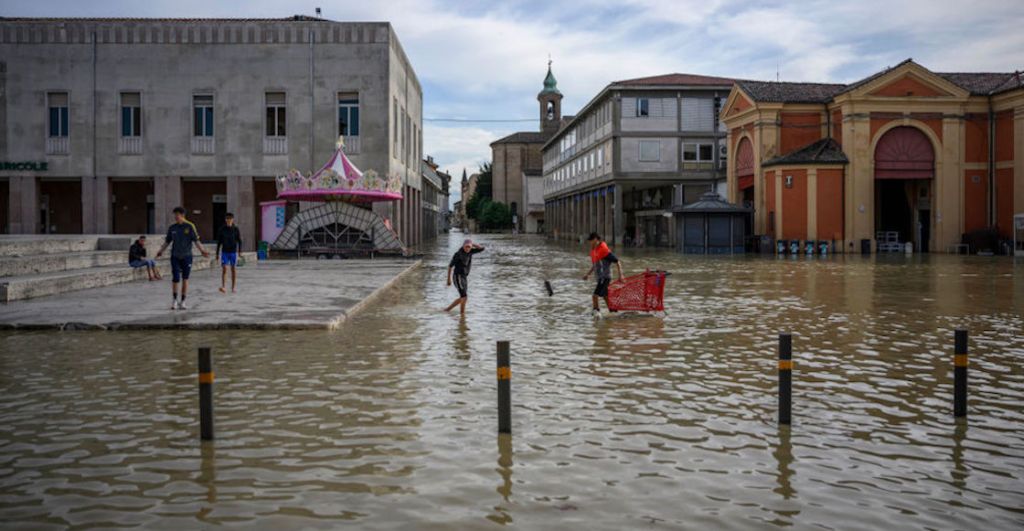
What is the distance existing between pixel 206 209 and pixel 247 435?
36707 millimetres

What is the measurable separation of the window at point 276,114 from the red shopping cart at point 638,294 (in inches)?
1028

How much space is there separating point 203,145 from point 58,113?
20.3 ft

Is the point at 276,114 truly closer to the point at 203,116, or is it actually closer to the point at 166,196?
the point at 203,116

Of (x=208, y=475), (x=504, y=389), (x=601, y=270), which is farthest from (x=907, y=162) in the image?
(x=208, y=475)

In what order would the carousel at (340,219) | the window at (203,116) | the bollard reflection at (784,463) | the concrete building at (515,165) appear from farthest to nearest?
the concrete building at (515,165), the window at (203,116), the carousel at (340,219), the bollard reflection at (784,463)

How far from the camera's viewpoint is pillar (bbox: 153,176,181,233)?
123 ft

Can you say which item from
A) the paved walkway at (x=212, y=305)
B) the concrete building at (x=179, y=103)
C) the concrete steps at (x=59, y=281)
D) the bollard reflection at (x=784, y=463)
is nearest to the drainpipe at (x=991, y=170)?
the concrete building at (x=179, y=103)

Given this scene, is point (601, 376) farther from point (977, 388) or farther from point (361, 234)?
point (361, 234)

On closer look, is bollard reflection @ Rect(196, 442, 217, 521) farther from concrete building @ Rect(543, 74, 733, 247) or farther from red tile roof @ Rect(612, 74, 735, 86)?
red tile roof @ Rect(612, 74, 735, 86)

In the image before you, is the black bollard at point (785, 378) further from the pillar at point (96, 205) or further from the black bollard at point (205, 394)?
the pillar at point (96, 205)

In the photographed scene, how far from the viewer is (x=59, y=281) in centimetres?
1738

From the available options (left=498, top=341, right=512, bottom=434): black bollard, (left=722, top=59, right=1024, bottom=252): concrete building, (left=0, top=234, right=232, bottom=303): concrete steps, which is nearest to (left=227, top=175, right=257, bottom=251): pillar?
(left=0, top=234, right=232, bottom=303): concrete steps

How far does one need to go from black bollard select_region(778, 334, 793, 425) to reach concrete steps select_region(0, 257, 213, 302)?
45.5 ft

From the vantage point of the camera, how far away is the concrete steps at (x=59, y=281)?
1572 centimetres
